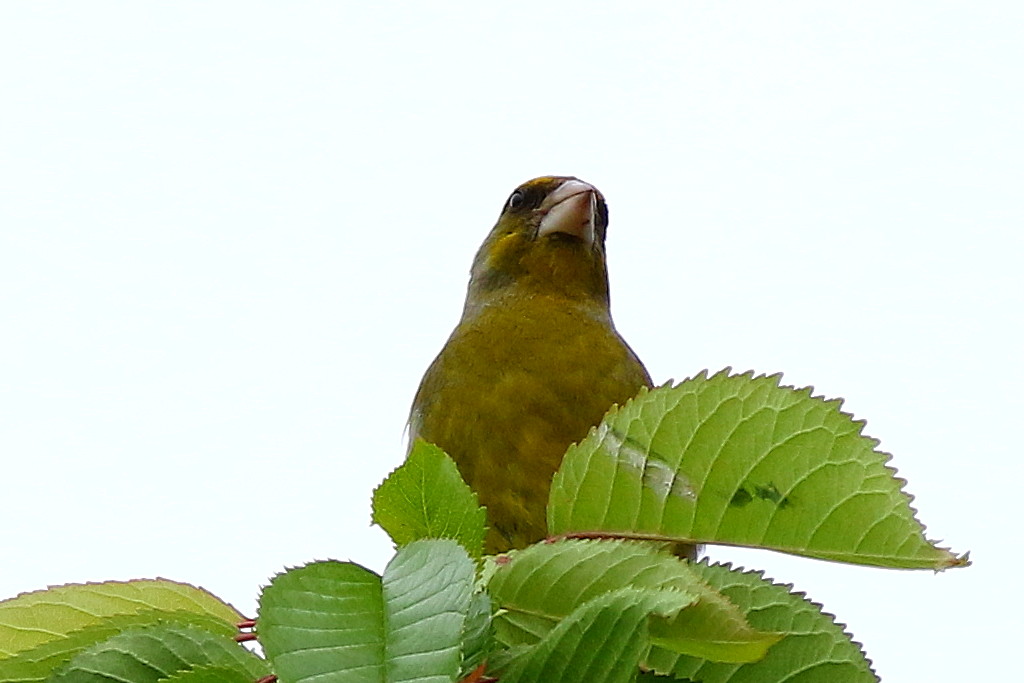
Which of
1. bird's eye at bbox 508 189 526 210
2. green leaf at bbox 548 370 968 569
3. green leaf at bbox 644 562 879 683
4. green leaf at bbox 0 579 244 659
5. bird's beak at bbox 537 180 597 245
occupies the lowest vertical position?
green leaf at bbox 644 562 879 683

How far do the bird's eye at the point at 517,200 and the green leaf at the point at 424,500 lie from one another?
9.35 feet

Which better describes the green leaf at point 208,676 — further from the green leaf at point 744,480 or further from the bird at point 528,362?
the bird at point 528,362

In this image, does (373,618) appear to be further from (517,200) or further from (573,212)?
(517,200)

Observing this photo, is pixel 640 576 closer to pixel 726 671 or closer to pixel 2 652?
pixel 726 671

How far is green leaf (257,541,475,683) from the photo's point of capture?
2.96 ft

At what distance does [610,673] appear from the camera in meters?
0.94

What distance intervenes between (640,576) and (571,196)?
2891mm

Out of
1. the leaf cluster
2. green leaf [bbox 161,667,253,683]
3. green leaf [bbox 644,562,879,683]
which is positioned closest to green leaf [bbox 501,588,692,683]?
the leaf cluster

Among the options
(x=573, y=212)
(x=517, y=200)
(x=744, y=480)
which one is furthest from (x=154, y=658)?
(x=517, y=200)

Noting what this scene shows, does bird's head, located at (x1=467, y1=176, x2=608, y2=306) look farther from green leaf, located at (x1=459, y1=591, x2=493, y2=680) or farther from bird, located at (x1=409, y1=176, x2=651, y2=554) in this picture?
green leaf, located at (x1=459, y1=591, x2=493, y2=680)

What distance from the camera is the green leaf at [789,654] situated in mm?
1080

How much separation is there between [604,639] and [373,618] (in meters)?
0.17

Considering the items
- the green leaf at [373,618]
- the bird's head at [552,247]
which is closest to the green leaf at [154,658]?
the green leaf at [373,618]

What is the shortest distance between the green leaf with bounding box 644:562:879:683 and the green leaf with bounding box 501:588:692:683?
0.41 feet
